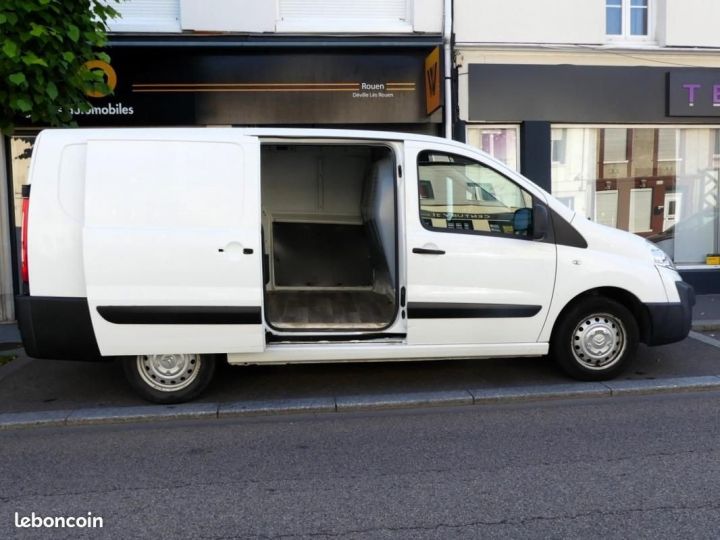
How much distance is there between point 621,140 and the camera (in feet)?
31.5

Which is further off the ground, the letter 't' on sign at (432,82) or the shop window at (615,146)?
the letter 't' on sign at (432,82)

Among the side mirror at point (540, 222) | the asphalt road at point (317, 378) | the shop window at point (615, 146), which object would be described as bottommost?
the asphalt road at point (317, 378)

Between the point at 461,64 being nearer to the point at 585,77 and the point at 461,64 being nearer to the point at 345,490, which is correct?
the point at 585,77

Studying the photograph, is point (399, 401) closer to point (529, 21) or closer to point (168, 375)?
point (168, 375)

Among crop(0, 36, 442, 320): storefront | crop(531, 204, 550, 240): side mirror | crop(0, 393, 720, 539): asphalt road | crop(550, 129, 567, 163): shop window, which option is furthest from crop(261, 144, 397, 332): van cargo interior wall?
crop(550, 129, 567, 163): shop window

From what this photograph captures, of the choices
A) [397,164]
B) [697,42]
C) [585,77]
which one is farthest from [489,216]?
[697,42]

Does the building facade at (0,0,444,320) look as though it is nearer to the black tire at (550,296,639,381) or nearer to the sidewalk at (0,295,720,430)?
the sidewalk at (0,295,720,430)

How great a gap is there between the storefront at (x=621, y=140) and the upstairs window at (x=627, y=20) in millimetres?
731

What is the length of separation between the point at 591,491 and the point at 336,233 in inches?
198

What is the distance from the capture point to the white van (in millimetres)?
4539

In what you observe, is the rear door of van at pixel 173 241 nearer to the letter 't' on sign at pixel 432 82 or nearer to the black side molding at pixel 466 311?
the black side molding at pixel 466 311

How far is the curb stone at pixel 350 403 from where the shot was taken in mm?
4715

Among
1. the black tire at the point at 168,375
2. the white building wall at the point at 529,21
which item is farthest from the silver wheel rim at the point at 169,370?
the white building wall at the point at 529,21

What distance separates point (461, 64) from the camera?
891cm
